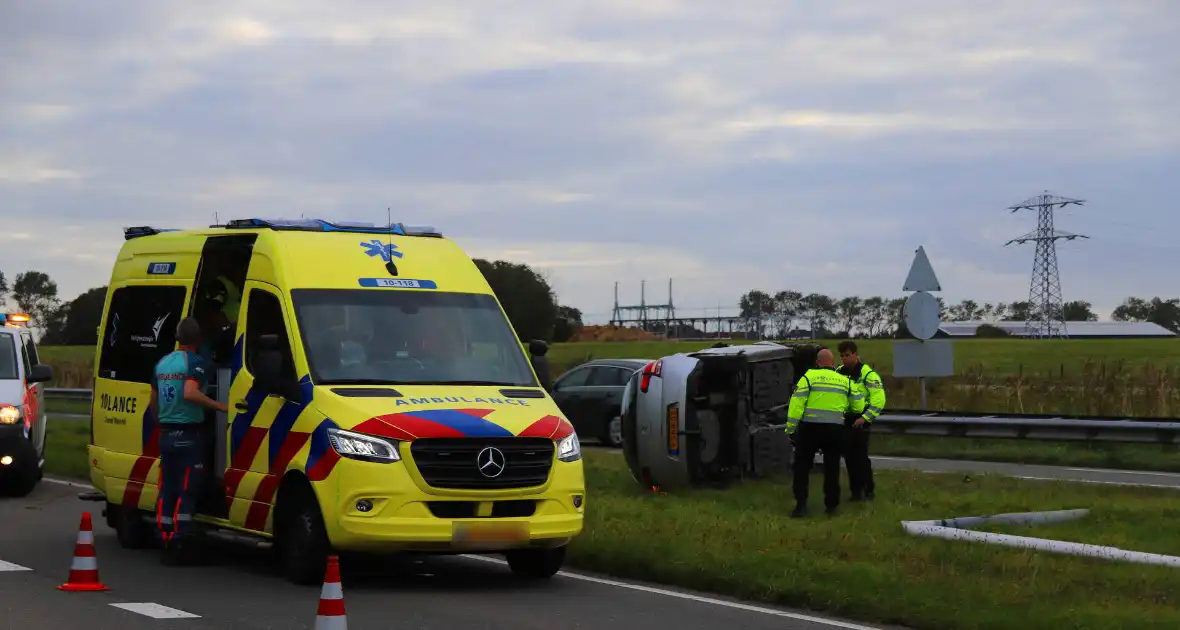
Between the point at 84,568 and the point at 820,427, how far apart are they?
714cm

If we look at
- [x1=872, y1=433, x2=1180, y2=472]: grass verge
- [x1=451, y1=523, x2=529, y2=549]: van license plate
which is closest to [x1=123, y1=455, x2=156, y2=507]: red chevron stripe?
[x1=451, y1=523, x2=529, y2=549]: van license plate

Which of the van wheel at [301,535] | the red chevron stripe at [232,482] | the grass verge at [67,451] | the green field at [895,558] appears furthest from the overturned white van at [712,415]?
the grass verge at [67,451]

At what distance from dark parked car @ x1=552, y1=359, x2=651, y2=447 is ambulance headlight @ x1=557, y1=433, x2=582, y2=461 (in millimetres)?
16078

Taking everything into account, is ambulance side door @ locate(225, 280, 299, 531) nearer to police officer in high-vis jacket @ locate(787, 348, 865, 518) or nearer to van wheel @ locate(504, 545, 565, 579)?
van wheel @ locate(504, 545, 565, 579)

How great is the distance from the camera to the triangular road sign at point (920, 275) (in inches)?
920

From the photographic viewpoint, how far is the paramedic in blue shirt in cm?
1245

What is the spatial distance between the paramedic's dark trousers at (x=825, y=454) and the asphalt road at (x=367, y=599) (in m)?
3.53

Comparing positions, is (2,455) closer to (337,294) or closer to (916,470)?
(337,294)

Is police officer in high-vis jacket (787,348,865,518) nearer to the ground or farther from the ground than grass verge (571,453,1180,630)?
farther from the ground

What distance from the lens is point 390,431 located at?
35.1 feet

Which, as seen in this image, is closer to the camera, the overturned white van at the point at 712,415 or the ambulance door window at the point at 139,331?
the ambulance door window at the point at 139,331

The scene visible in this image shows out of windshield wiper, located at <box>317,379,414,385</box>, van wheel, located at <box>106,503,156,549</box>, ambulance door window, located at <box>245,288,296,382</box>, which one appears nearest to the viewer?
windshield wiper, located at <box>317,379,414,385</box>

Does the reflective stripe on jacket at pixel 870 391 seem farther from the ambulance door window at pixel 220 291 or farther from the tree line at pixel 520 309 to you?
the tree line at pixel 520 309

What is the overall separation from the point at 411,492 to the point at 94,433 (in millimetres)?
5164
